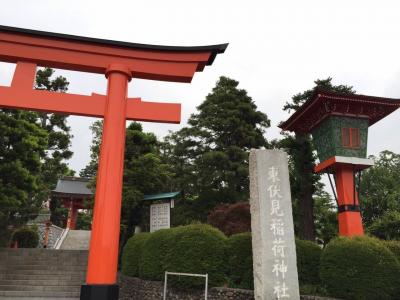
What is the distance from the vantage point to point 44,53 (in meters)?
7.23

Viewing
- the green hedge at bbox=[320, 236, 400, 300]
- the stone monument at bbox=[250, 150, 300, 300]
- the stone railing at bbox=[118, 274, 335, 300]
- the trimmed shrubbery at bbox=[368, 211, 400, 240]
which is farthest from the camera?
the trimmed shrubbery at bbox=[368, 211, 400, 240]

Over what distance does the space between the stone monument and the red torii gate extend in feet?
7.29

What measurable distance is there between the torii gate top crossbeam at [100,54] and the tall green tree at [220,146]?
33.5 ft

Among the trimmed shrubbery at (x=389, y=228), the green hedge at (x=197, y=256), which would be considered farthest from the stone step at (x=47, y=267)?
the trimmed shrubbery at (x=389, y=228)

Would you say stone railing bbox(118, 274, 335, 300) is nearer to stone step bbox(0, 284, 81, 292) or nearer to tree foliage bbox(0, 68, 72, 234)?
stone step bbox(0, 284, 81, 292)

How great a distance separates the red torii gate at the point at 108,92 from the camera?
6.28 metres

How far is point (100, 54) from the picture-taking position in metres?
7.40

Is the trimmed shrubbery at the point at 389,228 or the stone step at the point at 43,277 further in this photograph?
the trimmed shrubbery at the point at 389,228

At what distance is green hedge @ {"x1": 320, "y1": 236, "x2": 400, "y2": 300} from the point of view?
7309 mm

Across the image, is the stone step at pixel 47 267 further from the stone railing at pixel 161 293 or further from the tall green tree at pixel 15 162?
the stone railing at pixel 161 293

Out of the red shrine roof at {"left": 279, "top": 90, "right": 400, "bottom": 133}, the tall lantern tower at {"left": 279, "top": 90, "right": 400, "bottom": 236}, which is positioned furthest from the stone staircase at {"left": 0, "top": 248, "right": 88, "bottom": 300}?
the red shrine roof at {"left": 279, "top": 90, "right": 400, "bottom": 133}

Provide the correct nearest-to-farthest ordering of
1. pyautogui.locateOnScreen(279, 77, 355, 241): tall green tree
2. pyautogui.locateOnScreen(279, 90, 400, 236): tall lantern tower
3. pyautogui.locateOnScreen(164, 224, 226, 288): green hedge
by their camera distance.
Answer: pyautogui.locateOnScreen(164, 224, 226, 288): green hedge
pyautogui.locateOnScreen(279, 90, 400, 236): tall lantern tower
pyautogui.locateOnScreen(279, 77, 355, 241): tall green tree

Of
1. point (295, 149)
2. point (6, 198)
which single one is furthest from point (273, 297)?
point (295, 149)

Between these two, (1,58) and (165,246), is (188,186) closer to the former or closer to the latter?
(165,246)
